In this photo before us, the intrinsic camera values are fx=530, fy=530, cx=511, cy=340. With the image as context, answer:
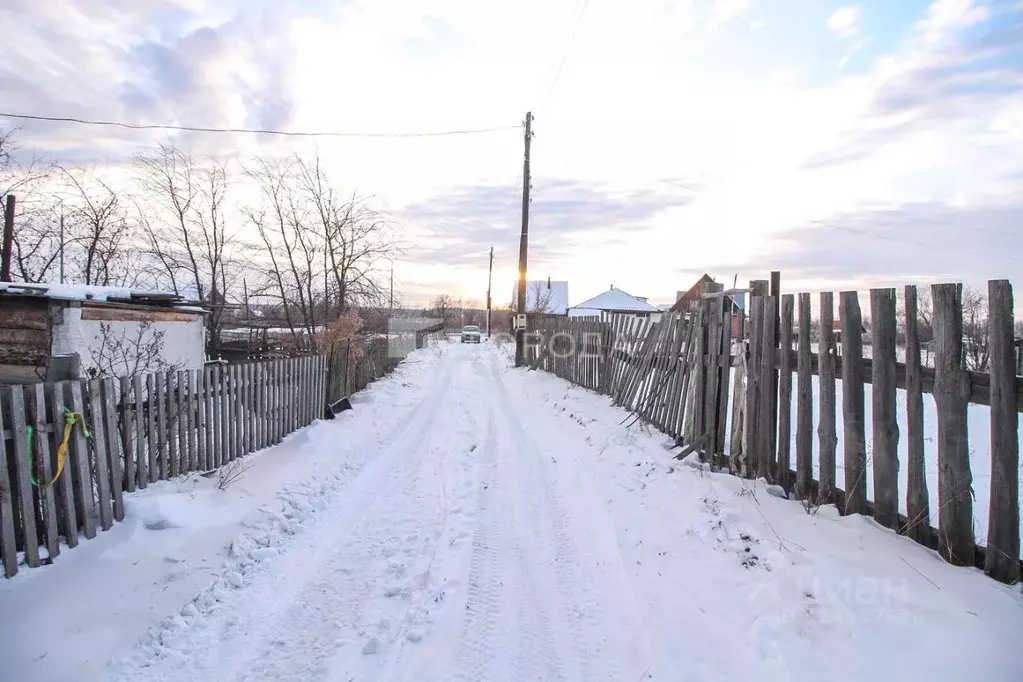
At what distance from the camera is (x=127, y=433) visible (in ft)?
15.4

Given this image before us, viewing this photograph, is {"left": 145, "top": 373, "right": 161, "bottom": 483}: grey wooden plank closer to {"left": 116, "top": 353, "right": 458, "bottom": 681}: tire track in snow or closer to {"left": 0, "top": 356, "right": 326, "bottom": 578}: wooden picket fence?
{"left": 0, "top": 356, "right": 326, "bottom": 578}: wooden picket fence

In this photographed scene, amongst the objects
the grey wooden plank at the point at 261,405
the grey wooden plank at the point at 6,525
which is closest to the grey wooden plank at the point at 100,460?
the grey wooden plank at the point at 6,525

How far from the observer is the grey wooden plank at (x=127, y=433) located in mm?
4672

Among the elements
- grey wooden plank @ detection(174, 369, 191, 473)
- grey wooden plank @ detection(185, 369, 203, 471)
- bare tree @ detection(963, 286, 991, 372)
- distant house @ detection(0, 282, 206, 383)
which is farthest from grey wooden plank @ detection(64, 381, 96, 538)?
bare tree @ detection(963, 286, 991, 372)

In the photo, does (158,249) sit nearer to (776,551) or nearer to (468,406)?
(468,406)

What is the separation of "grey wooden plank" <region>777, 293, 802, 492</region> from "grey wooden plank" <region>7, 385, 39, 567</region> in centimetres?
581

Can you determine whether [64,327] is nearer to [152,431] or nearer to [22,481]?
[152,431]

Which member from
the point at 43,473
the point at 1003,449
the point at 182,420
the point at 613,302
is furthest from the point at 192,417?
the point at 613,302

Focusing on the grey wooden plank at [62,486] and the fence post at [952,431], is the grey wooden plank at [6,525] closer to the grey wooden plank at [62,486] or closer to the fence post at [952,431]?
the grey wooden plank at [62,486]

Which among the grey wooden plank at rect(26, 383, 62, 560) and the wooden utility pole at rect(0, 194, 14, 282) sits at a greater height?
the wooden utility pole at rect(0, 194, 14, 282)

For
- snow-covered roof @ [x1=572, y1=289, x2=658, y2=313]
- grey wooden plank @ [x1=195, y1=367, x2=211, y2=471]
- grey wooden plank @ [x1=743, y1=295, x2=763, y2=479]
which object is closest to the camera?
grey wooden plank @ [x1=743, y1=295, x2=763, y2=479]

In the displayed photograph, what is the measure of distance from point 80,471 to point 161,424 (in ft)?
4.15

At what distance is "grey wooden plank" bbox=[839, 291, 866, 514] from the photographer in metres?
3.93

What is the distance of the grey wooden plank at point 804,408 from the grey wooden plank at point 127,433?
5.85 meters
